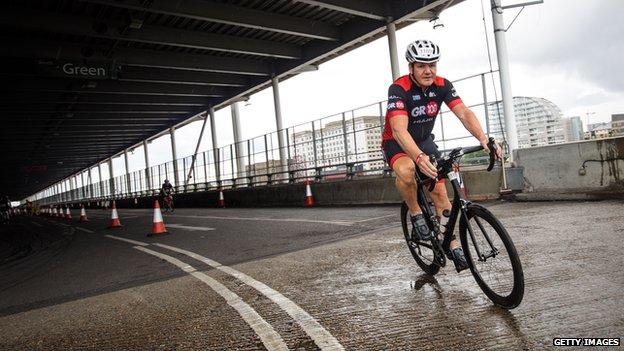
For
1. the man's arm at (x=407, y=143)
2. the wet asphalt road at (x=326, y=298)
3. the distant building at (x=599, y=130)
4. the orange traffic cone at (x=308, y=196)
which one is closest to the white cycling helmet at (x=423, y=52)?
the man's arm at (x=407, y=143)

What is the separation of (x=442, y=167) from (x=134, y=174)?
47280mm

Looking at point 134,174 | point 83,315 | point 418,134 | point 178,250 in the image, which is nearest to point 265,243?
point 178,250

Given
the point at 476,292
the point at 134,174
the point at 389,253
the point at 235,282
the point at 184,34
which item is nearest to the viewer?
the point at 476,292

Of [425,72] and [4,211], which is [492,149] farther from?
[4,211]

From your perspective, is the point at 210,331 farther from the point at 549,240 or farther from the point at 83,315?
the point at 549,240

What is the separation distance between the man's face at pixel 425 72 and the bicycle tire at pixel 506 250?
3.83ft

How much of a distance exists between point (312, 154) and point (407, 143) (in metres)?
16.0

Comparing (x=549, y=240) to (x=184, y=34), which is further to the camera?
(x=184, y=34)

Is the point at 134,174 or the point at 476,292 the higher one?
the point at 134,174

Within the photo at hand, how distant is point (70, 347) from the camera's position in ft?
10.8

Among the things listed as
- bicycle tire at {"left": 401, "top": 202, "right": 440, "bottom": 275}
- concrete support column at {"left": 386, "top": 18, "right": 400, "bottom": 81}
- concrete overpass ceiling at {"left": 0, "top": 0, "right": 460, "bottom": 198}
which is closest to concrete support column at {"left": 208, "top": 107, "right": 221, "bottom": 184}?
concrete overpass ceiling at {"left": 0, "top": 0, "right": 460, "bottom": 198}

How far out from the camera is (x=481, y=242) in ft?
11.0

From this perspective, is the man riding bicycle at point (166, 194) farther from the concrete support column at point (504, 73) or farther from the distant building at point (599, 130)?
the distant building at point (599, 130)

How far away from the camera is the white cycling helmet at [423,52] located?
147 inches
